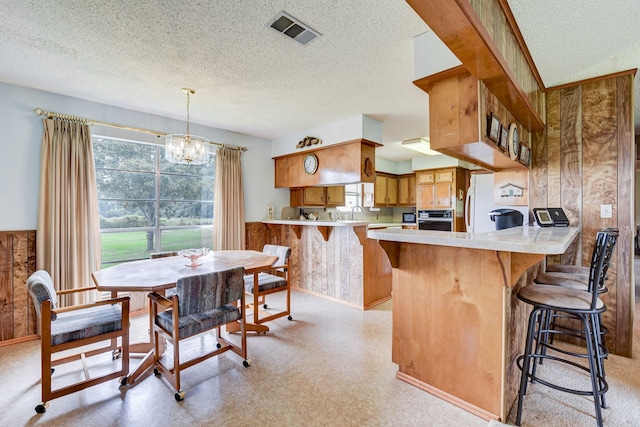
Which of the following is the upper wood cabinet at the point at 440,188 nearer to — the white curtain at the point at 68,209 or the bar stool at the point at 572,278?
the bar stool at the point at 572,278

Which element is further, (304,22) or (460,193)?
(460,193)

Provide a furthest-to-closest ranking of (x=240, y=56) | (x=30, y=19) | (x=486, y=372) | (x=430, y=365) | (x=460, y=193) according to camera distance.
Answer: (x=460, y=193)
(x=240, y=56)
(x=430, y=365)
(x=30, y=19)
(x=486, y=372)

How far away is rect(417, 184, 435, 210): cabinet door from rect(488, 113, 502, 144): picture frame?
4.08 m

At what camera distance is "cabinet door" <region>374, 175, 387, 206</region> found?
251 inches

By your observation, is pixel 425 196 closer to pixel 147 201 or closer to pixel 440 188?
pixel 440 188

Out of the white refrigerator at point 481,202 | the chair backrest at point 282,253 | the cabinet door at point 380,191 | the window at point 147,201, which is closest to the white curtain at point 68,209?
the window at point 147,201

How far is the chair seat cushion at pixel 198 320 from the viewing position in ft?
6.47

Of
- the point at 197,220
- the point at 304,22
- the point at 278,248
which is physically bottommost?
the point at 278,248

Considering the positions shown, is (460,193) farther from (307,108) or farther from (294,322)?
(294,322)

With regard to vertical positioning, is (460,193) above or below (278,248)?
above

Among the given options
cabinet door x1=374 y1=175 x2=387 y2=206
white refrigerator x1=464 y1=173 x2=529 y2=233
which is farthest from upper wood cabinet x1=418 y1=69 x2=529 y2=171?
cabinet door x1=374 y1=175 x2=387 y2=206

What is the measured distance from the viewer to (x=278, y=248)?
11.6 ft

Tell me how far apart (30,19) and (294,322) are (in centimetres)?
316

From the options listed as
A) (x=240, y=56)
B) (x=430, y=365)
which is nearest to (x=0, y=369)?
(x=240, y=56)
